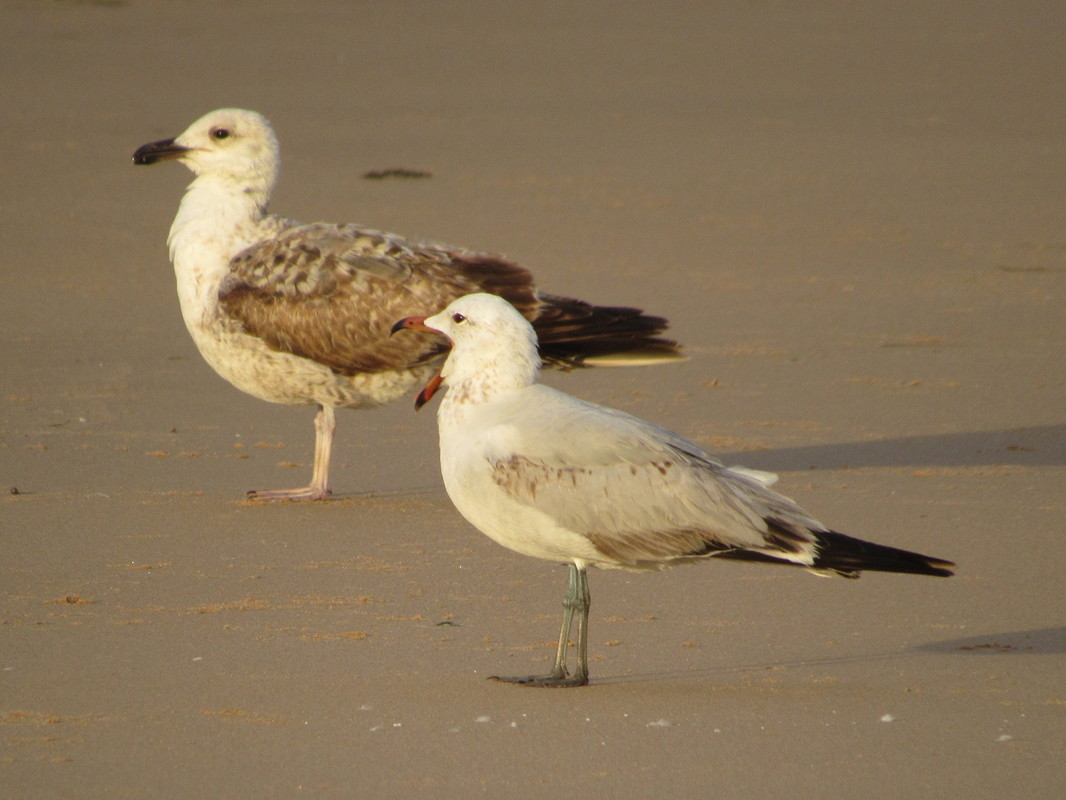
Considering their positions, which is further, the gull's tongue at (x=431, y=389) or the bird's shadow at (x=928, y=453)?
the bird's shadow at (x=928, y=453)

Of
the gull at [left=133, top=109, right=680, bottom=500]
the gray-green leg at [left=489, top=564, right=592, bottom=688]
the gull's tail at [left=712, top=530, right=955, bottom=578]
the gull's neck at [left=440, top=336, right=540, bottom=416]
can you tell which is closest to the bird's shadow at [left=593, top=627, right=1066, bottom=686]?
the gray-green leg at [left=489, top=564, right=592, bottom=688]

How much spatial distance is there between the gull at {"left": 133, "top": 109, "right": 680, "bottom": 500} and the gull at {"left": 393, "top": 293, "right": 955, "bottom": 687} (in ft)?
8.14

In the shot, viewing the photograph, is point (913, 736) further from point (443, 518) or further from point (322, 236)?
point (322, 236)

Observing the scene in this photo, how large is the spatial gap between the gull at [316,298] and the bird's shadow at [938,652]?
2.72m

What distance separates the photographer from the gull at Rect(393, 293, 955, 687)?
519 cm

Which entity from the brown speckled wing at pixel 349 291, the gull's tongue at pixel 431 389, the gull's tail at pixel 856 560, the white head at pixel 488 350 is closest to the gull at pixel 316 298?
the brown speckled wing at pixel 349 291

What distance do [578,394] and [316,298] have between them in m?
2.27

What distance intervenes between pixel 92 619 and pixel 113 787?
152cm

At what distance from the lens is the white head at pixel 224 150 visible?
842 cm

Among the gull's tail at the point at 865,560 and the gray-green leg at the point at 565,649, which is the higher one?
the gull's tail at the point at 865,560

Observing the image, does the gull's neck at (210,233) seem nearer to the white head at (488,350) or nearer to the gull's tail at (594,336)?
the gull's tail at (594,336)

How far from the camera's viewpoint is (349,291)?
8047 millimetres

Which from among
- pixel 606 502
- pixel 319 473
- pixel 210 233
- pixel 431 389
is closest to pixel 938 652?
pixel 606 502

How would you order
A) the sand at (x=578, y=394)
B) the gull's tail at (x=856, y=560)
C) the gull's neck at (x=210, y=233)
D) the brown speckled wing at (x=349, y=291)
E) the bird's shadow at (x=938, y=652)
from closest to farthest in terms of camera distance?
1. the sand at (x=578, y=394)
2. the gull's tail at (x=856, y=560)
3. the bird's shadow at (x=938, y=652)
4. the brown speckled wing at (x=349, y=291)
5. the gull's neck at (x=210, y=233)
